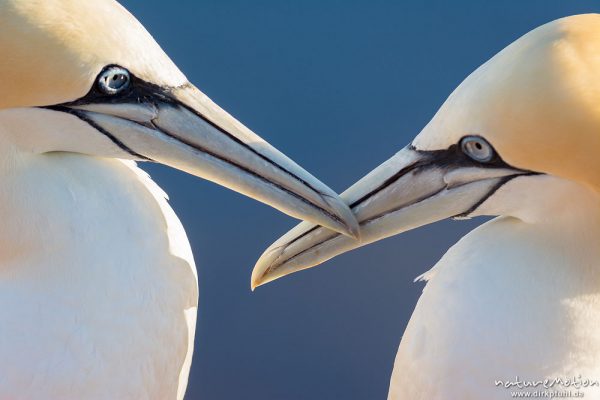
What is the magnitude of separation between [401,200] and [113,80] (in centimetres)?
82

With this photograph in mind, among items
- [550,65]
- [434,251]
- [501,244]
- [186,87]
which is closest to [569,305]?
[501,244]

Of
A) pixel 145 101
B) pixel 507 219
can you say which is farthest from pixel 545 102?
pixel 145 101

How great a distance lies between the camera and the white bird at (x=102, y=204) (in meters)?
2.23

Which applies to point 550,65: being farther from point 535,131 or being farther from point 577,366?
point 577,366

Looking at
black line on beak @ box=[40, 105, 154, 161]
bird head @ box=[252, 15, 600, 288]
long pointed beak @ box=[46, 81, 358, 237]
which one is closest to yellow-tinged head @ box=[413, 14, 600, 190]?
bird head @ box=[252, 15, 600, 288]

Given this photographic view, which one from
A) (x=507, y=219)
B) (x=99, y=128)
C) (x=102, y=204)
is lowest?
(x=507, y=219)

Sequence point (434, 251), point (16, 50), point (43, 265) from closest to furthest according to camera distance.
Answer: point (16, 50) → point (43, 265) → point (434, 251)

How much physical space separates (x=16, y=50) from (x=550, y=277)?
4.69 feet

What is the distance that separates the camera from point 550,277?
7.81 feet

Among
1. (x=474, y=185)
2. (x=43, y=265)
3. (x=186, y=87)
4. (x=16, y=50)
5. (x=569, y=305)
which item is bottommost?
(x=569, y=305)

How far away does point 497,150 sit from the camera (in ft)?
7.49

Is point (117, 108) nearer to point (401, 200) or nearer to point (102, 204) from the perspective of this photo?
point (102, 204)

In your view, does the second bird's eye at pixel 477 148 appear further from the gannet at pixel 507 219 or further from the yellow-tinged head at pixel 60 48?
the yellow-tinged head at pixel 60 48

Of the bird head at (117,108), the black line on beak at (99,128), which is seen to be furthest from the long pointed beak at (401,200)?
the black line on beak at (99,128)
